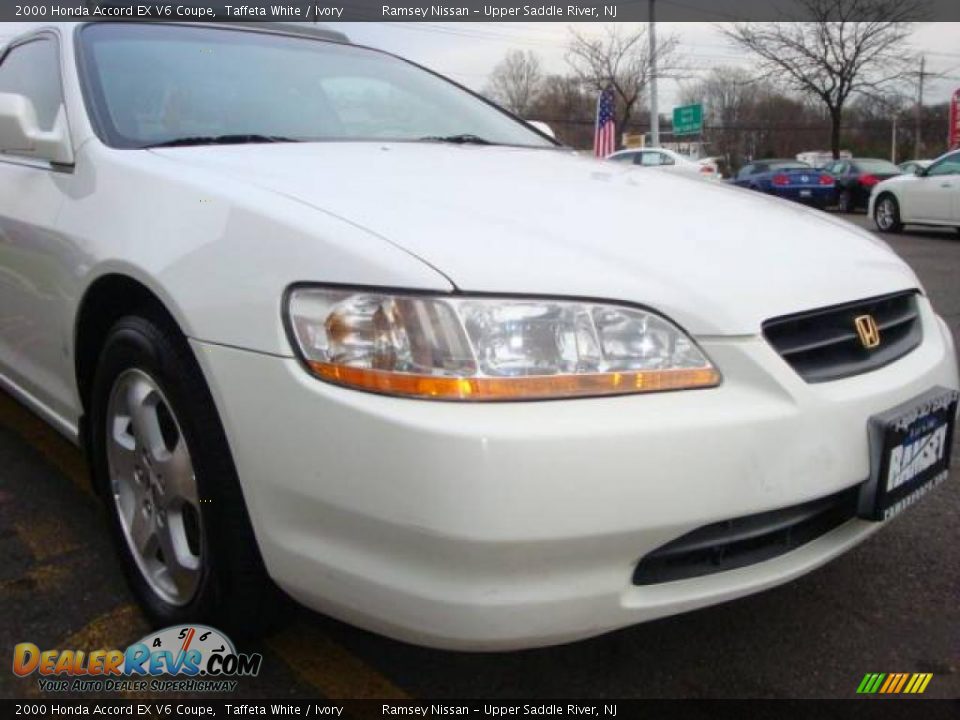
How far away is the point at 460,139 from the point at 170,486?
5.11ft

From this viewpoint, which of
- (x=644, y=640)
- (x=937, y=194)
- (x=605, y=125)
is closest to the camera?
(x=644, y=640)

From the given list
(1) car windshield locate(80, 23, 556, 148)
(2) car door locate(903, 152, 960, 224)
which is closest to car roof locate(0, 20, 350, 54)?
(1) car windshield locate(80, 23, 556, 148)

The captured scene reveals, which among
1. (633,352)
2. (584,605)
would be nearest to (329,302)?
(633,352)

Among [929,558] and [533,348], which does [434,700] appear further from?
[929,558]

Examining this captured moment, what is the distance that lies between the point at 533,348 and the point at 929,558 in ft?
5.50

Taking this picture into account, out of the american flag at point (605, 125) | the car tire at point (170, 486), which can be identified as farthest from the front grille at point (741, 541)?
the american flag at point (605, 125)

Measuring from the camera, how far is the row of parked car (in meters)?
11.8

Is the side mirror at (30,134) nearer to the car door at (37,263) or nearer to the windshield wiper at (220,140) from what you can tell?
the car door at (37,263)

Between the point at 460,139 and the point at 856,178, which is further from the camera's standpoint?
the point at 856,178

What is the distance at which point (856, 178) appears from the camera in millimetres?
18844

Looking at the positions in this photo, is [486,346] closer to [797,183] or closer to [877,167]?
[797,183]

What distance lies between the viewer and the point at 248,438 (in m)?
1.66

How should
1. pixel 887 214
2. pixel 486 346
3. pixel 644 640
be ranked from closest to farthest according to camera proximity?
pixel 486 346 < pixel 644 640 < pixel 887 214

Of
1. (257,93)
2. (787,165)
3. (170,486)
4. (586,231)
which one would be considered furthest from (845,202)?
(170,486)
